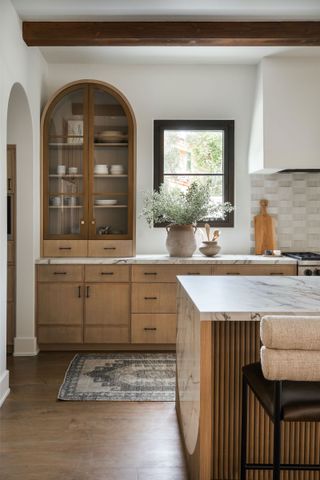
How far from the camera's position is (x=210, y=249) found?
4797 millimetres

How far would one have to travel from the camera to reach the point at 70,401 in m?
3.32

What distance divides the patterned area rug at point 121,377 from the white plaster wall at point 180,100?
129 centimetres

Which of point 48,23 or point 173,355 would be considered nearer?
point 48,23

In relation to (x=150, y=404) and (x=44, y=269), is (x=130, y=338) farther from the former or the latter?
(x=150, y=404)

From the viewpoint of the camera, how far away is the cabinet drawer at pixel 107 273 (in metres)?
4.55

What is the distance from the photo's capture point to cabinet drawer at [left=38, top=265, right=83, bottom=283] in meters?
4.54

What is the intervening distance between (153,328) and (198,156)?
188 centimetres

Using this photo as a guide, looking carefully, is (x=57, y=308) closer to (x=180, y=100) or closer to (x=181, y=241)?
(x=181, y=241)

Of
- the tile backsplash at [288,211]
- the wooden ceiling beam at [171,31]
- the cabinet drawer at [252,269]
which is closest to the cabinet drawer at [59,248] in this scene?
the cabinet drawer at [252,269]

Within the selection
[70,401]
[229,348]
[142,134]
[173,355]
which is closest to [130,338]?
[173,355]

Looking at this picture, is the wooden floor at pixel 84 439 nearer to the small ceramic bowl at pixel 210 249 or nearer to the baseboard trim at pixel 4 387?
the baseboard trim at pixel 4 387

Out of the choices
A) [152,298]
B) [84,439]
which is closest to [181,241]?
[152,298]

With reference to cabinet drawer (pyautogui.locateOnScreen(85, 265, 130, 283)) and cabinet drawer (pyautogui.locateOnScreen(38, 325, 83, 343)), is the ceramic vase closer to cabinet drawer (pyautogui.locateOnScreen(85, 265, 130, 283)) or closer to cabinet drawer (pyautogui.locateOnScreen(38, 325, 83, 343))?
cabinet drawer (pyautogui.locateOnScreen(85, 265, 130, 283))

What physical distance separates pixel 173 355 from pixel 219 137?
2.32m
